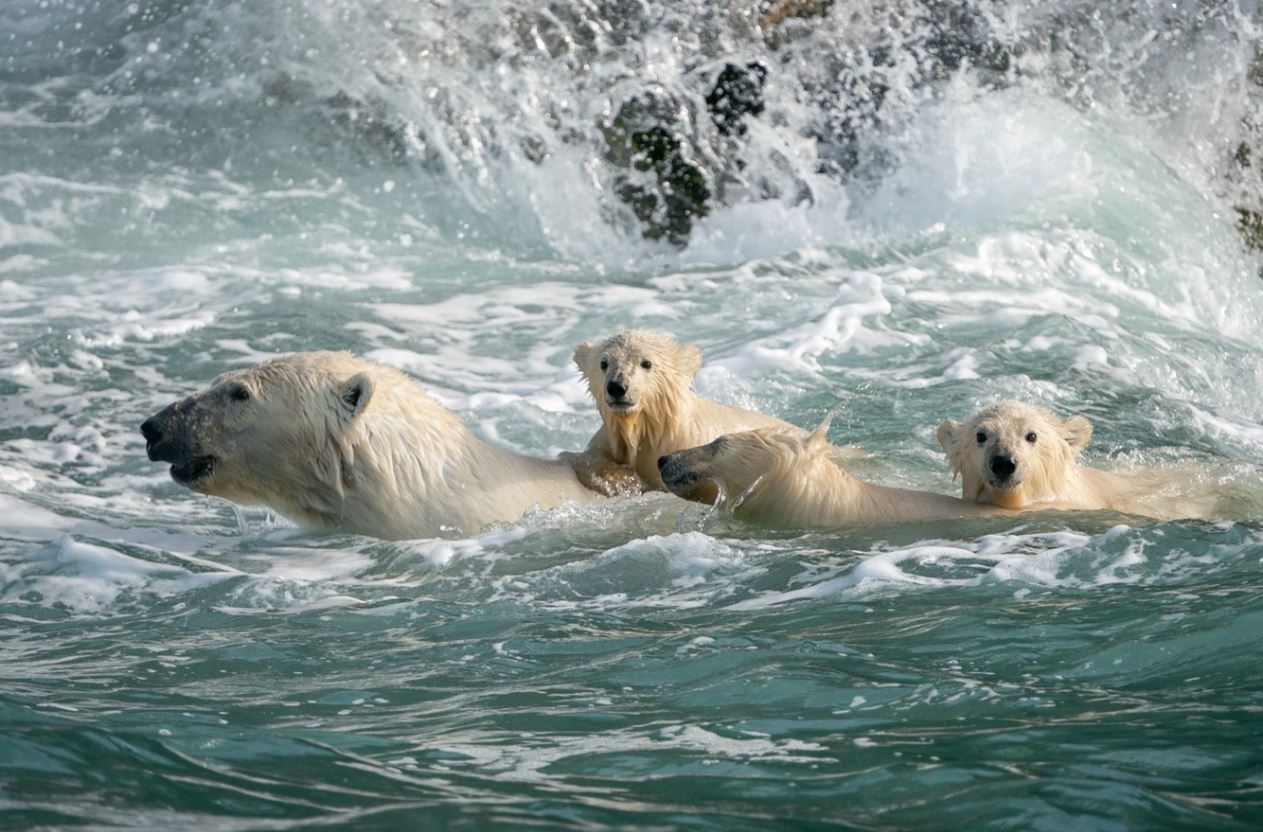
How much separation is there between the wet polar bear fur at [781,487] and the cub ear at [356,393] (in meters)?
1.29

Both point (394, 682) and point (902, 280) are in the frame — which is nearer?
point (394, 682)

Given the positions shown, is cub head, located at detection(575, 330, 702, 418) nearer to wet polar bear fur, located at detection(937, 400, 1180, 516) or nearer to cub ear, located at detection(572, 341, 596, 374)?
cub ear, located at detection(572, 341, 596, 374)

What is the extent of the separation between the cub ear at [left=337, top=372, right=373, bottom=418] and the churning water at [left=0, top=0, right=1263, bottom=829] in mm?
586

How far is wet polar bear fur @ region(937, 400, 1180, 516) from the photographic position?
272 inches

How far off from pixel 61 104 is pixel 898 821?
14491 mm

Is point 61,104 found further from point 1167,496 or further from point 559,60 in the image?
point 1167,496

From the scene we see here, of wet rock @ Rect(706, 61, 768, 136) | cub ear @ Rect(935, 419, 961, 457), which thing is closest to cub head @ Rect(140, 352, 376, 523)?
cub ear @ Rect(935, 419, 961, 457)

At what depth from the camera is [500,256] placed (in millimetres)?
13602

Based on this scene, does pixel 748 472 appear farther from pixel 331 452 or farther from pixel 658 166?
pixel 658 166

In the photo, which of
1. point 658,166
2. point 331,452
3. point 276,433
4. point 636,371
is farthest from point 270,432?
point 658,166

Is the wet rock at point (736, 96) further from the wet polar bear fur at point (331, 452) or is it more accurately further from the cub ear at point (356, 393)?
the cub ear at point (356, 393)

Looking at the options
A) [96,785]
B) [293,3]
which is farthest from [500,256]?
[96,785]

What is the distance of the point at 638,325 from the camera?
444 inches

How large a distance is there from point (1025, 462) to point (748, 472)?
1179mm
